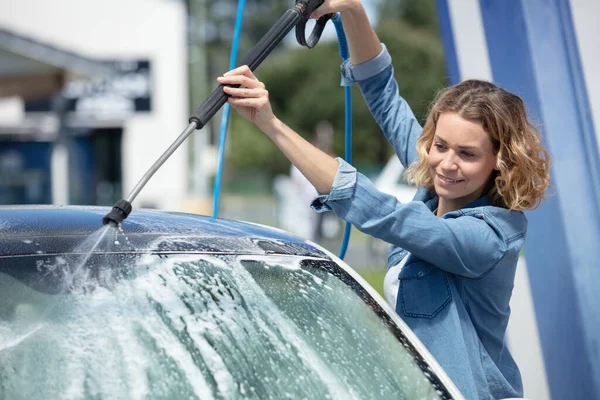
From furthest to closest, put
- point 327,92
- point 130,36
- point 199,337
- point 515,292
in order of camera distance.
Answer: point 327,92, point 130,36, point 515,292, point 199,337

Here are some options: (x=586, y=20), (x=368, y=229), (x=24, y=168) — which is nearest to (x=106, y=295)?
(x=368, y=229)

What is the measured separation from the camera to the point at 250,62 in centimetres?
213

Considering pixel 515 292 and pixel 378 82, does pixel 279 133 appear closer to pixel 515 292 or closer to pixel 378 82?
pixel 378 82

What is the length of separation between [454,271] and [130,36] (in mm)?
18680

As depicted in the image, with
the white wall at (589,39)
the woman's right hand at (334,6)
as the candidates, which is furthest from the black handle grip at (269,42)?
the white wall at (589,39)

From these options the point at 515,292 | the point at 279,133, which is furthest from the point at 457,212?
the point at 515,292

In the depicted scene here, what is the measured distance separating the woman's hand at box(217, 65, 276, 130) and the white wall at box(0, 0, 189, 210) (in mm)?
17639

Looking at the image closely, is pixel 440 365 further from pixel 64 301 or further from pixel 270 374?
pixel 64 301

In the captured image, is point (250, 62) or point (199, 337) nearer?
point (199, 337)

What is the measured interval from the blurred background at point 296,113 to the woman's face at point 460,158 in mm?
484

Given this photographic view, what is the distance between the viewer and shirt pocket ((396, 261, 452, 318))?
2.09m

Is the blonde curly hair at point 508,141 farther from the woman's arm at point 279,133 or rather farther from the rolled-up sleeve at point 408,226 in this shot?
the woman's arm at point 279,133

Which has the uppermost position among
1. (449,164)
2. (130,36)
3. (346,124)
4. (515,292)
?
(130,36)

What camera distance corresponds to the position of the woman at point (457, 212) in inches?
78.3
